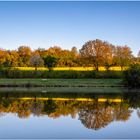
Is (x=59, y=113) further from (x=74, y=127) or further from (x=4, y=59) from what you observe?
(x=4, y=59)

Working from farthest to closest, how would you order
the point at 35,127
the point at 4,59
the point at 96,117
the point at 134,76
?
the point at 4,59, the point at 134,76, the point at 96,117, the point at 35,127

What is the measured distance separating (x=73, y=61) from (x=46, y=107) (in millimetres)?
65954

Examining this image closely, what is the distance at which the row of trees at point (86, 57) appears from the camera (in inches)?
2968

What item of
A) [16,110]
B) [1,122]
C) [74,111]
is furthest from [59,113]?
[1,122]

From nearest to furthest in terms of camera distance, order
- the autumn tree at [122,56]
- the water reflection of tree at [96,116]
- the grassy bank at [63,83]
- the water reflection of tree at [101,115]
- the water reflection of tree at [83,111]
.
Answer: the water reflection of tree at [96,116] < the water reflection of tree at [101,115] < the water reflection of tree at [83,111] < the grassy bank at [63,83] < the autumn tree at [122,56]

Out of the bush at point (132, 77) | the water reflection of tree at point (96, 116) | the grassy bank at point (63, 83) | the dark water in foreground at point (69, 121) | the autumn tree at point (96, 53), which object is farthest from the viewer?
the autumn tree at point (96, 53)

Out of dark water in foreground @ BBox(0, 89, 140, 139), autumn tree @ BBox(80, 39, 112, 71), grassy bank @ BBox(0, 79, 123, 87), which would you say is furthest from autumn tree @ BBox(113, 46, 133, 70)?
dark water in foreground @ BBox(0, 89, 140, 139)

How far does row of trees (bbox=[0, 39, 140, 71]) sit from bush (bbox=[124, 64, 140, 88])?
16721 mm

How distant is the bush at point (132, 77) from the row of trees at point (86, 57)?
16.7 m

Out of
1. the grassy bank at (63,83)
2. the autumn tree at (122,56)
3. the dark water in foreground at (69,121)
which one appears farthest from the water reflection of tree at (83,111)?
the autumn tree at (122,56)

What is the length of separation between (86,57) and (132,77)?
22.9m

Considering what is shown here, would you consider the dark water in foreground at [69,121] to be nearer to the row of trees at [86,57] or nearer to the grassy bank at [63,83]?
the grassy bank at [63,83]

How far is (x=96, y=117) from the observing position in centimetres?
2484

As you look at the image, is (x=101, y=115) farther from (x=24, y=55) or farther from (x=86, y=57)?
(x=24, y=55)
